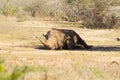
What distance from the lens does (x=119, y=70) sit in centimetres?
1120

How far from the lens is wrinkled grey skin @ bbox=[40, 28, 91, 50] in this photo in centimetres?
1694

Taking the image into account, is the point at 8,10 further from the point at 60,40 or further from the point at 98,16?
the point at 60,40

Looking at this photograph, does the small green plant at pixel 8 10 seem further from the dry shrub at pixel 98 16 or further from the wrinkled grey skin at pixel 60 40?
the wrinkled grey skin at pixel 60 40

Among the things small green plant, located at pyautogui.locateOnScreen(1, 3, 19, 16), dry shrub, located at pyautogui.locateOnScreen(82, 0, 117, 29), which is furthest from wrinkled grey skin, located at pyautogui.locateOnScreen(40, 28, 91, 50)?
small green plant, located at pyautogui.locateOnScreen(1, 3, 19, 16)

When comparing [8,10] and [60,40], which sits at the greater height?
[60,40]

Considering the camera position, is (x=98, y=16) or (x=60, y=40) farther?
(x=98, y=16)

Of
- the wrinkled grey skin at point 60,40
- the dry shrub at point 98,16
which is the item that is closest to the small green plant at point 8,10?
the dry shrub at point 98,16

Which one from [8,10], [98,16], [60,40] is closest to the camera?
[60,40]

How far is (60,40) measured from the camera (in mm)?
17453

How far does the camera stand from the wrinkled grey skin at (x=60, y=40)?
55.6ft

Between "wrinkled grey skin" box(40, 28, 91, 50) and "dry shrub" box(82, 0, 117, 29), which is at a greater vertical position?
"wrinkled grey skin" box(40, 28, 91, 50)

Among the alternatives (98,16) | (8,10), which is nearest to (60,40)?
(98,16)

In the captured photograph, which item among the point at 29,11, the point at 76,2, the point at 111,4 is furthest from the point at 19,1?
the point at 111,4

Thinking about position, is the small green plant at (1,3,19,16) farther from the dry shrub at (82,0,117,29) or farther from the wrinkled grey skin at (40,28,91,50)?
the wrinkled grey skin at (40,28,91,50)
